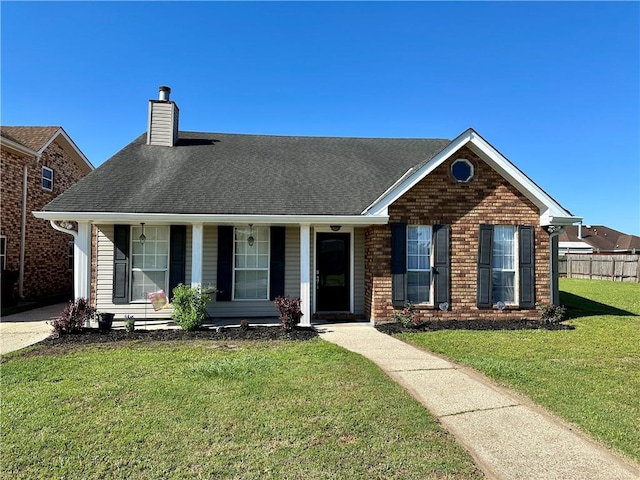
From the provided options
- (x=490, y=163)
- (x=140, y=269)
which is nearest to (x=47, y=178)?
(x=140, y=269)

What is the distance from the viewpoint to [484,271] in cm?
905

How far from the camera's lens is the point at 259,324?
29.3ft

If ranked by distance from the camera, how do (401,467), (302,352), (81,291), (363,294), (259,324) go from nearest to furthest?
(401,467), (302,352), (81,291), (259,324), (363,294)

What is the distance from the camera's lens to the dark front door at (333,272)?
10.0 meters

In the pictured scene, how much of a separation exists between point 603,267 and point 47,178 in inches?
1178

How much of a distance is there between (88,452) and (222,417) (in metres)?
1.17

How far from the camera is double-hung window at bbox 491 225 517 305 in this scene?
30.2 feet

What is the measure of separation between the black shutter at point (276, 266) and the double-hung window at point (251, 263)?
0.63 ft

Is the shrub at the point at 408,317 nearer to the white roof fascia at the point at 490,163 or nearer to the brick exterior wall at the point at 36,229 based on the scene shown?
the white roof fascia at the point at 490,163

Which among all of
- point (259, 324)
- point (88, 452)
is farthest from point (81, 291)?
point (88, 452)

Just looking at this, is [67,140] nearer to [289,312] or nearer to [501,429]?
[289,312]

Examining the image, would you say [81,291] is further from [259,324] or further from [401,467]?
[401,467]

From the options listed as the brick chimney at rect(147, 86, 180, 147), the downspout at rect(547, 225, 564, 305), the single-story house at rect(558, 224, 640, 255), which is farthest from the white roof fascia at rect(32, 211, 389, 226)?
the single-story house at rect(558, 224, 640, 255)

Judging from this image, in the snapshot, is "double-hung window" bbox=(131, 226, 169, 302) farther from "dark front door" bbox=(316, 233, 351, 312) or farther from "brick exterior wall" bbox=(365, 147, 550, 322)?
"brick exterior wall" bbox=(365, 147, 550, 322)
